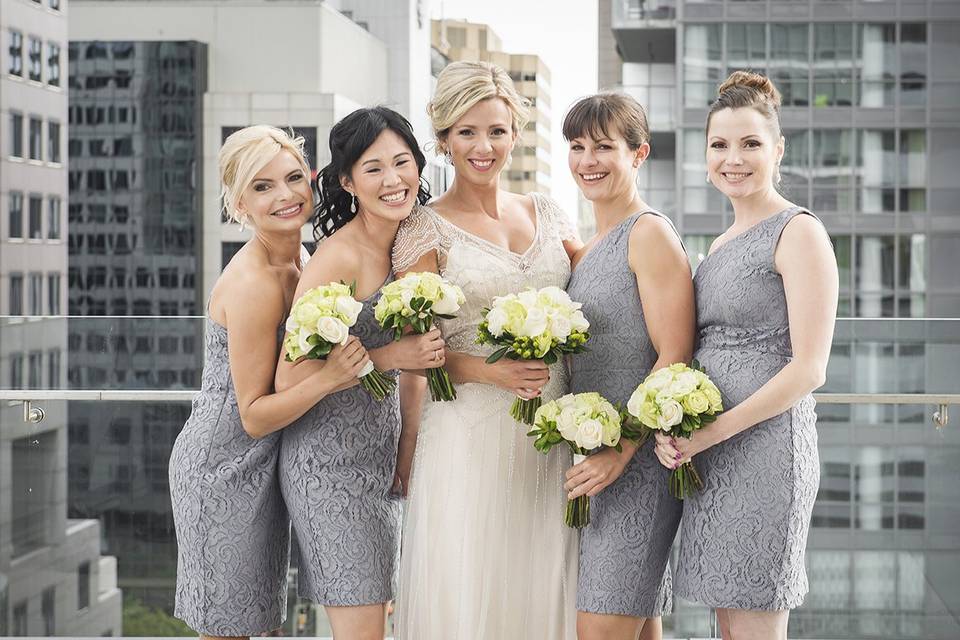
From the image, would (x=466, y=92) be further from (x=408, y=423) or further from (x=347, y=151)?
(x=408, y=423)

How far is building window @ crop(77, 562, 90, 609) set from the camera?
5.10 m

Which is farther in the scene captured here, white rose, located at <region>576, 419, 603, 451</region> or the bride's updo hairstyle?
the bride's updo hairstyle

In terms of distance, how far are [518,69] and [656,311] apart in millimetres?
39961

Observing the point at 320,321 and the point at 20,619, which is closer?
the point at 320,321

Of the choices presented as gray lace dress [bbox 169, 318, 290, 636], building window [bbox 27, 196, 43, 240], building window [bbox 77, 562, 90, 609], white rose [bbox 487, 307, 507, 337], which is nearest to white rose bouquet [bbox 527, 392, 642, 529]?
white rose [bbox 487, 307, 507, 337]

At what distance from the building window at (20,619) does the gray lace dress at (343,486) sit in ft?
7.04

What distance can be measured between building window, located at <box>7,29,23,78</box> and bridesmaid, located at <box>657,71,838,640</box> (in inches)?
1582

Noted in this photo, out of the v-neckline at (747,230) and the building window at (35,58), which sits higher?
the building window at (35,58)

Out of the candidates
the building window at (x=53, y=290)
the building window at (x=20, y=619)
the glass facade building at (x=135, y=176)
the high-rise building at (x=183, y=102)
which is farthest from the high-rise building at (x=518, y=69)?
Answer: the building window at (x=20, y=619)

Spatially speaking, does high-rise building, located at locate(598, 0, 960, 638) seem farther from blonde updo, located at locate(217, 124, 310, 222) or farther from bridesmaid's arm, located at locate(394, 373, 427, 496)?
blonde updo, located at locate(217, 124, 310, 222)

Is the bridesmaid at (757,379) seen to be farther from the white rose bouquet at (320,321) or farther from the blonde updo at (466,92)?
the white rose bouquet at (320,321)

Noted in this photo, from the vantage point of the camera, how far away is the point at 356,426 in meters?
2.84

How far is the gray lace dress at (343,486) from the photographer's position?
2.82 m

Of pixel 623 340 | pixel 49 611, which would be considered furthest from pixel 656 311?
pixel 49 611
